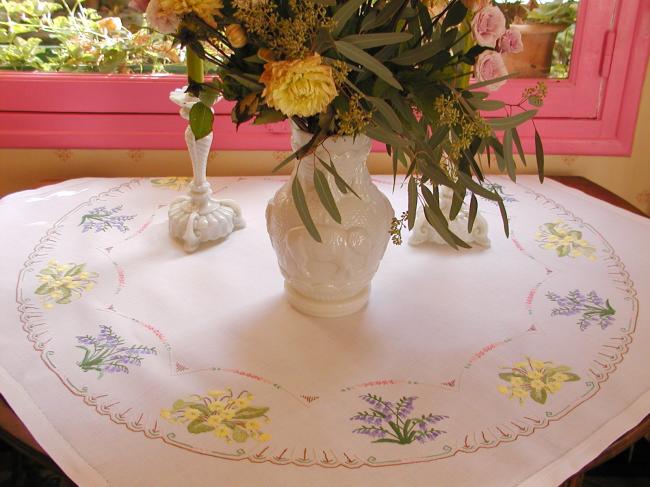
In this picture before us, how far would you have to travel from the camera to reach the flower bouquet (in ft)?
2.60

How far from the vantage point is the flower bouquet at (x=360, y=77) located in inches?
31.2

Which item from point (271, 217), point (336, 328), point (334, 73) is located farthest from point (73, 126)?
point (334, 73)

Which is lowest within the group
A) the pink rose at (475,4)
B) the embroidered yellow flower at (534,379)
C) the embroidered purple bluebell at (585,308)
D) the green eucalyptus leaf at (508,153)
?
the embroidered yellow flower at (534,379)

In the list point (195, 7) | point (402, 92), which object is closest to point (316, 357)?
point (402, 92)

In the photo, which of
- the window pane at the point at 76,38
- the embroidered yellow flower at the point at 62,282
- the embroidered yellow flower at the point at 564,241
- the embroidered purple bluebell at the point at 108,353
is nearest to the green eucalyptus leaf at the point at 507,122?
the embroidered yellow flower at the point at 564,241

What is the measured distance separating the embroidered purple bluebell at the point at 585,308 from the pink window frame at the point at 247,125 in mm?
631

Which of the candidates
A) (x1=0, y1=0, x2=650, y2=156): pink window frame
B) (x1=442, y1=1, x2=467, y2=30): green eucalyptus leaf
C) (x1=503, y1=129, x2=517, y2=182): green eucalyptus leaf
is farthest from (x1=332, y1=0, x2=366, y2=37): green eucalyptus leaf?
(x1=0, y1=0, x2=650, y2=156): pink window frame

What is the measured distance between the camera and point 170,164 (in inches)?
67.4

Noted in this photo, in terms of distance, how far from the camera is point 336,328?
3.47 feet

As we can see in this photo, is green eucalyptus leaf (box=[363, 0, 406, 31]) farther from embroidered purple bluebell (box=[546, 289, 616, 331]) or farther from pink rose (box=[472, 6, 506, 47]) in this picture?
embroidered purple bluebell (box=[546, 289, 616, 331])

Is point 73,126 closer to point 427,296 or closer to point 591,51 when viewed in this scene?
point 427,296

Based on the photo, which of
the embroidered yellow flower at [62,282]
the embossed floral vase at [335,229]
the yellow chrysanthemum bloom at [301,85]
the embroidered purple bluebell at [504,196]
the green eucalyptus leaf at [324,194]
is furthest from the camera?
the embroidered purple bluebell at [504,196]

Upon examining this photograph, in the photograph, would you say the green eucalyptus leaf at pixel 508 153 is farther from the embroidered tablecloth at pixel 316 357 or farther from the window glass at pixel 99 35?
the window glass at pixel 99 35

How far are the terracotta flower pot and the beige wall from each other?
0.69 ft
